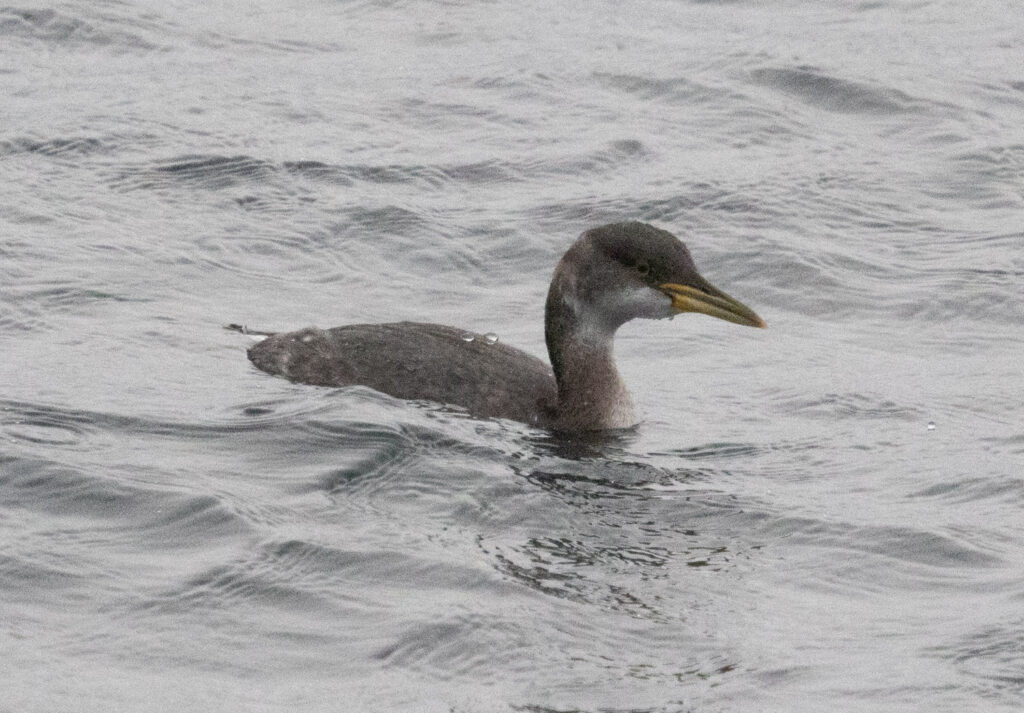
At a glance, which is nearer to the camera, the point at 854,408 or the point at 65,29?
the point at 854,408

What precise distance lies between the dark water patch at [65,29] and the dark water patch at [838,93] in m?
5.33

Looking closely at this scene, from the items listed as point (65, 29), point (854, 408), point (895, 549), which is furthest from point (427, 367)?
point (65, 29)

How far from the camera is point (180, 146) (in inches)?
594

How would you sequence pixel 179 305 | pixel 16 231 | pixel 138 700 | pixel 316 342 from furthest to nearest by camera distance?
pixel 16 231, pixel 179 305, pixel 316 342, pixel 138 700

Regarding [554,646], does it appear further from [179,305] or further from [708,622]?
[179,305]

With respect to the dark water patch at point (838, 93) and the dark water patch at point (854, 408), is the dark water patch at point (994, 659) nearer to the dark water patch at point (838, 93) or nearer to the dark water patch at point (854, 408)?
the dark water patch at point (854, 408)

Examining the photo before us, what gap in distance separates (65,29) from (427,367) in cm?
892

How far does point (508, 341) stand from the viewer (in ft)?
39.3

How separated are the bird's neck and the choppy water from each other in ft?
0.79

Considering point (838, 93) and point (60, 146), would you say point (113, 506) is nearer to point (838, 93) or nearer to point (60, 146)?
point (60, 146)

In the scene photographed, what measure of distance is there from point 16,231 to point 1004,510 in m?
6.73

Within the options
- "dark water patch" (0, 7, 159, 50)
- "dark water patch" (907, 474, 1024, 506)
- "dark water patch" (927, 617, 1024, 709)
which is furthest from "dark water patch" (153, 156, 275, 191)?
"dark water patch" (927, 617, 1024, 709)

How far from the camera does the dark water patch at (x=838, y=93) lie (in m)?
16.8

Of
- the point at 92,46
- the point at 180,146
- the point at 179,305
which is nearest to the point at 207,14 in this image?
the point at 92,46
